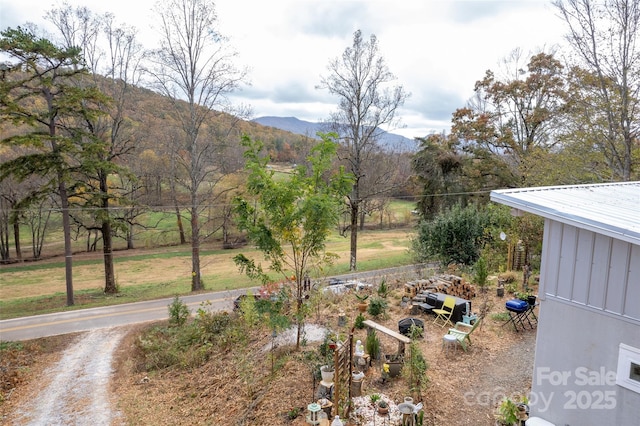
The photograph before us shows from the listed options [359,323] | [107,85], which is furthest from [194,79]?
[359,323]

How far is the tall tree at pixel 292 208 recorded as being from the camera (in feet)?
23.2

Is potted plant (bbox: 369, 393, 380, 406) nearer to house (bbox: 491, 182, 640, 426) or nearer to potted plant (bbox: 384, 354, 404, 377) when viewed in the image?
potted plant (bbox: 384, 354, 404, 377)

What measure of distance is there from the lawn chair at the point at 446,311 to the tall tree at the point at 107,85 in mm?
12916

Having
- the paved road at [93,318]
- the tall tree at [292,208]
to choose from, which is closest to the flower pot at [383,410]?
the tall tree at [292,208]

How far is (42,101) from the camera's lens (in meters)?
13.7

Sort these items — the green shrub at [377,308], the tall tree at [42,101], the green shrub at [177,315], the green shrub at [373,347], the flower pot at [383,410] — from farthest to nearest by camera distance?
the tall tree at [42,101], the green shrub at [177,315], the green shrub at [377,308], the green shrub at [373,347], the flower pot at [383,410]

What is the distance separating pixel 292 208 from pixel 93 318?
33.0 ft

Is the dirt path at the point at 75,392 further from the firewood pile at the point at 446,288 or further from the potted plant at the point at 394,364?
the firewood pile at the point at 446,288

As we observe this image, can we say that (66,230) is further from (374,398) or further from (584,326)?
(584,326)

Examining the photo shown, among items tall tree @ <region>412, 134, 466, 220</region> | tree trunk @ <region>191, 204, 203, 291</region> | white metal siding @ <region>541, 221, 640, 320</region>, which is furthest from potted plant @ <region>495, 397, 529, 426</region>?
tall tree @ <region>412, 134, 466, 220</region>

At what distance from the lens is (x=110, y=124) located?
687 inches

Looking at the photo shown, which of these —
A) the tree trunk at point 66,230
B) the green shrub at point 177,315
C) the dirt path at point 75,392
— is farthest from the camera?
the tree trunk at point 66,230

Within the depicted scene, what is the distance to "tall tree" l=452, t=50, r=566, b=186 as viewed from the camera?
21.7 metres

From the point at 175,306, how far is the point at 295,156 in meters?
28.9
